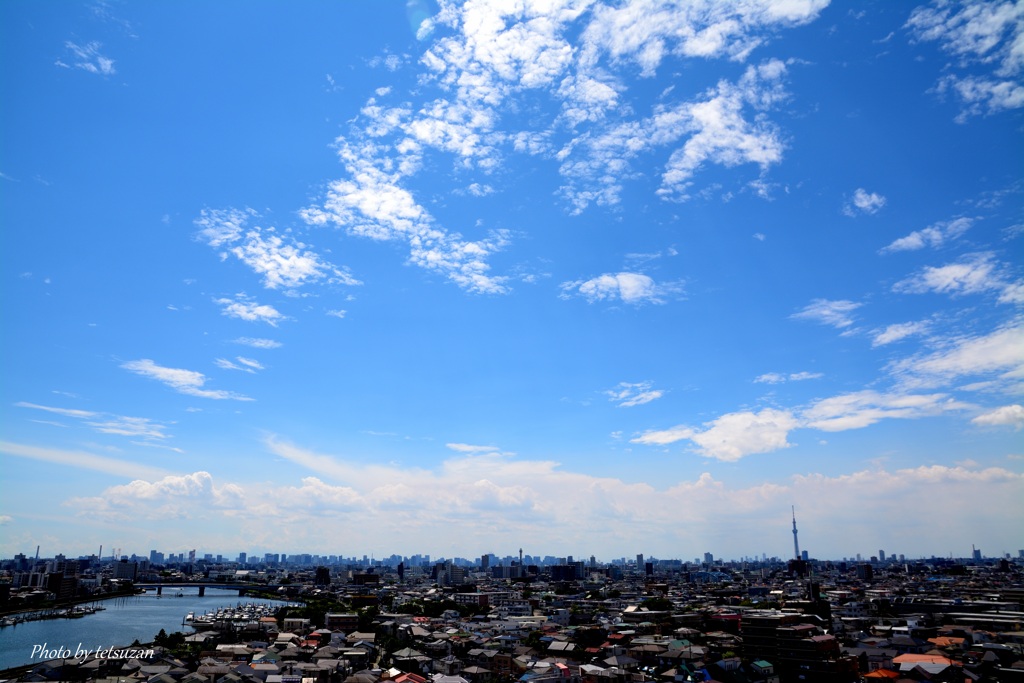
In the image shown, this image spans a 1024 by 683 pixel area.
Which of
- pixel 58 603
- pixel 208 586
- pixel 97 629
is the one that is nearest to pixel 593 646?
pixel 97 629

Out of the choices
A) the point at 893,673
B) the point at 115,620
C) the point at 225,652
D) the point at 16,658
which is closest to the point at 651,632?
the point at 893,673

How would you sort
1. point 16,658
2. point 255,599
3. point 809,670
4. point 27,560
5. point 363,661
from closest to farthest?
point 809,670, point 363,661, point 16,658, point 255,599, point 27,560

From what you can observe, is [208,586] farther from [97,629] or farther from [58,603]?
[97,629]

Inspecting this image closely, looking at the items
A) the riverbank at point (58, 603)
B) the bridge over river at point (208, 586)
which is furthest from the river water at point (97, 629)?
the bridge over river at point (208, 586)

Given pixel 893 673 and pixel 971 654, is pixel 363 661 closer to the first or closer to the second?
pixel 893 673

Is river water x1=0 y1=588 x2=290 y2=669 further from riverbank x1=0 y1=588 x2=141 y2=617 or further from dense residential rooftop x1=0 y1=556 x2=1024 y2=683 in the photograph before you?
dense residential rooftop x1=0 y1=556 x2=1024 y2=683

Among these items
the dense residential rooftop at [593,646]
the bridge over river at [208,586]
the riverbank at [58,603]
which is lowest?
the bridge over river at [208,586]

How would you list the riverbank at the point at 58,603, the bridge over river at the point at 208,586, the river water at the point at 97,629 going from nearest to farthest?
the river water at the point at 97,629
the riverbank at the point at 58,603
the bridge over river at the point at 208,586

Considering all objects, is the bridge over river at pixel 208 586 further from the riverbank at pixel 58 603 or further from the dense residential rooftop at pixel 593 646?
the dense residential rooftop at pixel 593 646

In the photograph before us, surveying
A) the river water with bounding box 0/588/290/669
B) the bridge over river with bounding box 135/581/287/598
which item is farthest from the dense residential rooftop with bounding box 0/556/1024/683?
the bridge over river with bounding box 135/581/287/598
